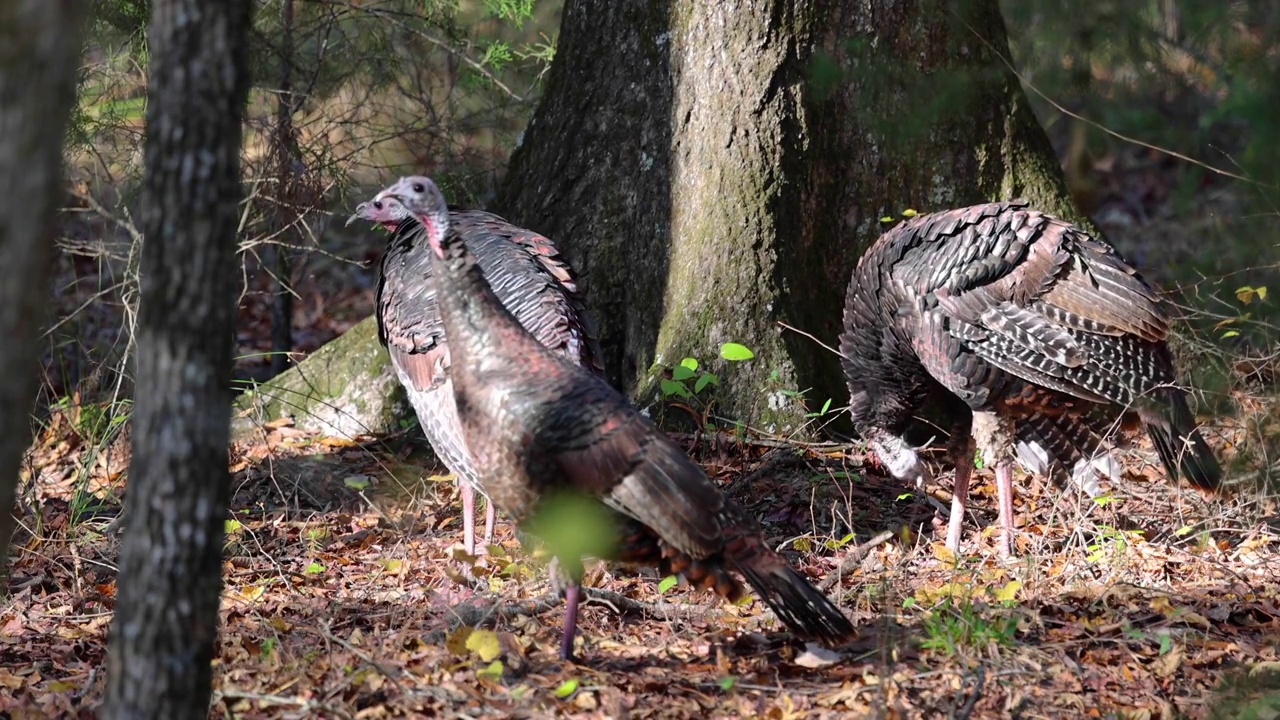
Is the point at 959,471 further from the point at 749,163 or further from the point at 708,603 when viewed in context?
the point at 749,163

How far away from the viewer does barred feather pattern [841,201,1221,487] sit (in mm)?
5582

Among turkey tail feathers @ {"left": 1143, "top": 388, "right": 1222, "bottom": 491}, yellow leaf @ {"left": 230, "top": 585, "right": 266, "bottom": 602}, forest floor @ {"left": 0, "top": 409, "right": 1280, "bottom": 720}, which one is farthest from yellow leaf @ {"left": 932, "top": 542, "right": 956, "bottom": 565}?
yellow leaf @ {"left": 230, "top": 585, "right": 266, "bottom": 602}

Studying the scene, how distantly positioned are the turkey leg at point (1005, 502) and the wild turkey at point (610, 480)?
1.71m

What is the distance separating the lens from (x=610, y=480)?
13.7ft

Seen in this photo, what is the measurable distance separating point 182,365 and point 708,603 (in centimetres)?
268

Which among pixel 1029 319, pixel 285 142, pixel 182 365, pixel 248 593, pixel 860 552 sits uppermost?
pixel 285 142

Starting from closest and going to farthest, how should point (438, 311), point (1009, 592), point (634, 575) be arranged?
1. point (1009, 592)
2. point (634, 575)
3. point (438, 311)

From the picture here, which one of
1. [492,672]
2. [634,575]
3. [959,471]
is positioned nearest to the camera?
[492,672]

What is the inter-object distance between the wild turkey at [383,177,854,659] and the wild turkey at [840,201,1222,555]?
1769 mm

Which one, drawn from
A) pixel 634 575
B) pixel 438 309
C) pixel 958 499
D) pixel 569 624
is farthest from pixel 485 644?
pixel 958 499

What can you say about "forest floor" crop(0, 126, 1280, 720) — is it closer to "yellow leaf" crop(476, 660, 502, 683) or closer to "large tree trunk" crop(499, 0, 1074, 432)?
"yellow leaf" crop(476, 660, 502, 683)

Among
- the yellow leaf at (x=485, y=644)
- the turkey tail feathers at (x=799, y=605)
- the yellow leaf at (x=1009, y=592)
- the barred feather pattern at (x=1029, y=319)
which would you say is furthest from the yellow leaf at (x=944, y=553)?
the yellow leaf at (x=485, y=644)

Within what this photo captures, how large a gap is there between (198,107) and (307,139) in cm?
525

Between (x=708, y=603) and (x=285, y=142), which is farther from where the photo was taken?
(x=285, y=142)
